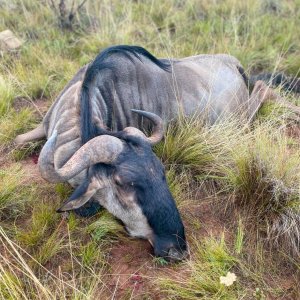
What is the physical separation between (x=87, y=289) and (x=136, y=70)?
2.20m

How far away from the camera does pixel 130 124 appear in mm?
3975

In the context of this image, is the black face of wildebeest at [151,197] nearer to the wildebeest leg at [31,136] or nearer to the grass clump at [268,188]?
the grass clump at [268,188]

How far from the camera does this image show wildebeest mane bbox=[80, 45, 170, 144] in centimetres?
321

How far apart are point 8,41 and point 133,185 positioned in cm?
407

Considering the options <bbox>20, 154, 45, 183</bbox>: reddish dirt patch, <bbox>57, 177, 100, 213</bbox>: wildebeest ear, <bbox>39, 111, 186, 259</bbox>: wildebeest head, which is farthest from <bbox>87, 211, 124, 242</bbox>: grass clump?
<bbox>20, 154, 45, 183</bbox>: reddish dirt patch

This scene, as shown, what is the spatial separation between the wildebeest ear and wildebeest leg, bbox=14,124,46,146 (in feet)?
4.62

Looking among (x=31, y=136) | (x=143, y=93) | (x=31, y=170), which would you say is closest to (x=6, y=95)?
(x=31, y=136)

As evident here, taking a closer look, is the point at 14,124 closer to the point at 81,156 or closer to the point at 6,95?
the point at 6,95

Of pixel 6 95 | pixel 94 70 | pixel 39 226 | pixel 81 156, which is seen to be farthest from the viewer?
pixel 6 95

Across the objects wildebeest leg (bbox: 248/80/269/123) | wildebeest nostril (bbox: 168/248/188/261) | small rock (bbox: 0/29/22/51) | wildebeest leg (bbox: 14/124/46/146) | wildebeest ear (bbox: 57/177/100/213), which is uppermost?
small rock (bbox: 0/29/22/51)

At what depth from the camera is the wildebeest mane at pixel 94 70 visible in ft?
10.5

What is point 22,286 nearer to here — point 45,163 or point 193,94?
point 45,163

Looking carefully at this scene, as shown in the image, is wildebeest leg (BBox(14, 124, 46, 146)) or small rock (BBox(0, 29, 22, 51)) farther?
small rock (BBox(0, 29, 22, 51))

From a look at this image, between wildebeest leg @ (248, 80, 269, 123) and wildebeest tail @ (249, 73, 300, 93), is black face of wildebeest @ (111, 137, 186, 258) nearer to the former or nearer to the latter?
wildebeest leg @ (248, 80, 269, 123)
